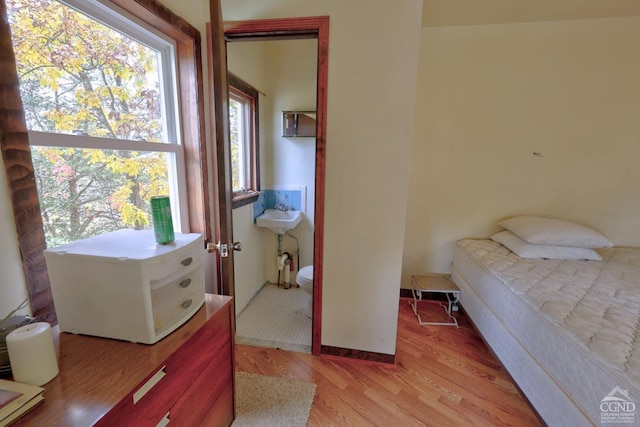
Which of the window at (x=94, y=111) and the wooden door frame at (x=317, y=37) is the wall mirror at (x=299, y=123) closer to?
the wooden door frame at (x=317, y=37)

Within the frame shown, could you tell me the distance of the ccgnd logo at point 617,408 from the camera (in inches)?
36.1

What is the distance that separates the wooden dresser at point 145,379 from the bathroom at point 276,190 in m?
1.07

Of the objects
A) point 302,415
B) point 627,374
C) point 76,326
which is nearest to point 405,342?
point 302,415

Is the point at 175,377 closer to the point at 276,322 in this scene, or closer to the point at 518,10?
the point at 276,322

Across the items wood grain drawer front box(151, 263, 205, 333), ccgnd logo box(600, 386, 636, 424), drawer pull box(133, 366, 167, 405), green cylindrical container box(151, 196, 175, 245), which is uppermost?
green cylindrical container box(151, 196, 175, 245)

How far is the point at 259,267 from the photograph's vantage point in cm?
283

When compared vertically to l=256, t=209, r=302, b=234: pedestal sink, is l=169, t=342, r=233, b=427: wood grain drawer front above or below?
below

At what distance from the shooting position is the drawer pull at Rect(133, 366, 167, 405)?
73cm

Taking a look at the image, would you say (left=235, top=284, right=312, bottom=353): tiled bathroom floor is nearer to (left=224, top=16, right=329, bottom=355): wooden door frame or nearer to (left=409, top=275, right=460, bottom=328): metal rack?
(left=224, top=16, right=329, bottom=355): wooden door frame

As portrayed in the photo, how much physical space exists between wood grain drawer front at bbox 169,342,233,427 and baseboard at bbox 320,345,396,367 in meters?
0.76

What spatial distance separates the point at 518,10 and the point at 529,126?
3.01 ft

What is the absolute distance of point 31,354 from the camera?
2.14ft

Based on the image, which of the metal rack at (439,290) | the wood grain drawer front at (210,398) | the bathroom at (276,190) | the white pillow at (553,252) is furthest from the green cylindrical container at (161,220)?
the white pillow at (553,252)

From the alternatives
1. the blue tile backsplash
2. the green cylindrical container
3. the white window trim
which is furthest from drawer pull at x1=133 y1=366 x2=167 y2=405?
the blue tile backsplash
